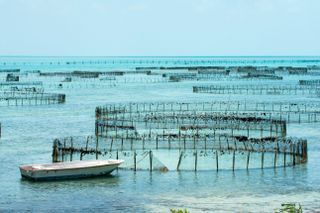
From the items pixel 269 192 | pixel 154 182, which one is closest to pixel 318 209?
pixel 269 192

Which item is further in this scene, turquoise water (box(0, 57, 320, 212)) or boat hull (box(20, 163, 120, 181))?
boat hull (box(20, 163, 120, 181))

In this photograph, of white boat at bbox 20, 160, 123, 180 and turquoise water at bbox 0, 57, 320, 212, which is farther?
white boat at bbox 20, 160, 123, 180

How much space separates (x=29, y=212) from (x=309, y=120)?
4228 cm

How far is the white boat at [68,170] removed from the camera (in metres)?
37.2

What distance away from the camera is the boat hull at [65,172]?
37.2 metres

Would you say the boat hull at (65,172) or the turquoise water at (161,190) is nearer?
the turquoise water at (161,190)

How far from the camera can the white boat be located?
1464 inches

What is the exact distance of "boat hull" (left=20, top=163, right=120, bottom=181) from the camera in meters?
37.2

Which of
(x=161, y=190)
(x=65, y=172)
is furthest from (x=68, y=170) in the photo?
(x=161, y=190)

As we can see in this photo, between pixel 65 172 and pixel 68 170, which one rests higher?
pixel 68 170

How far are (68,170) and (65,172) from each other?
0.22m

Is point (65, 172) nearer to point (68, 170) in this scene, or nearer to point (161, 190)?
point (68, 170)

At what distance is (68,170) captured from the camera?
1471 inches

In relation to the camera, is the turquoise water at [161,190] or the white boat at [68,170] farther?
the white boat at [68,170]
